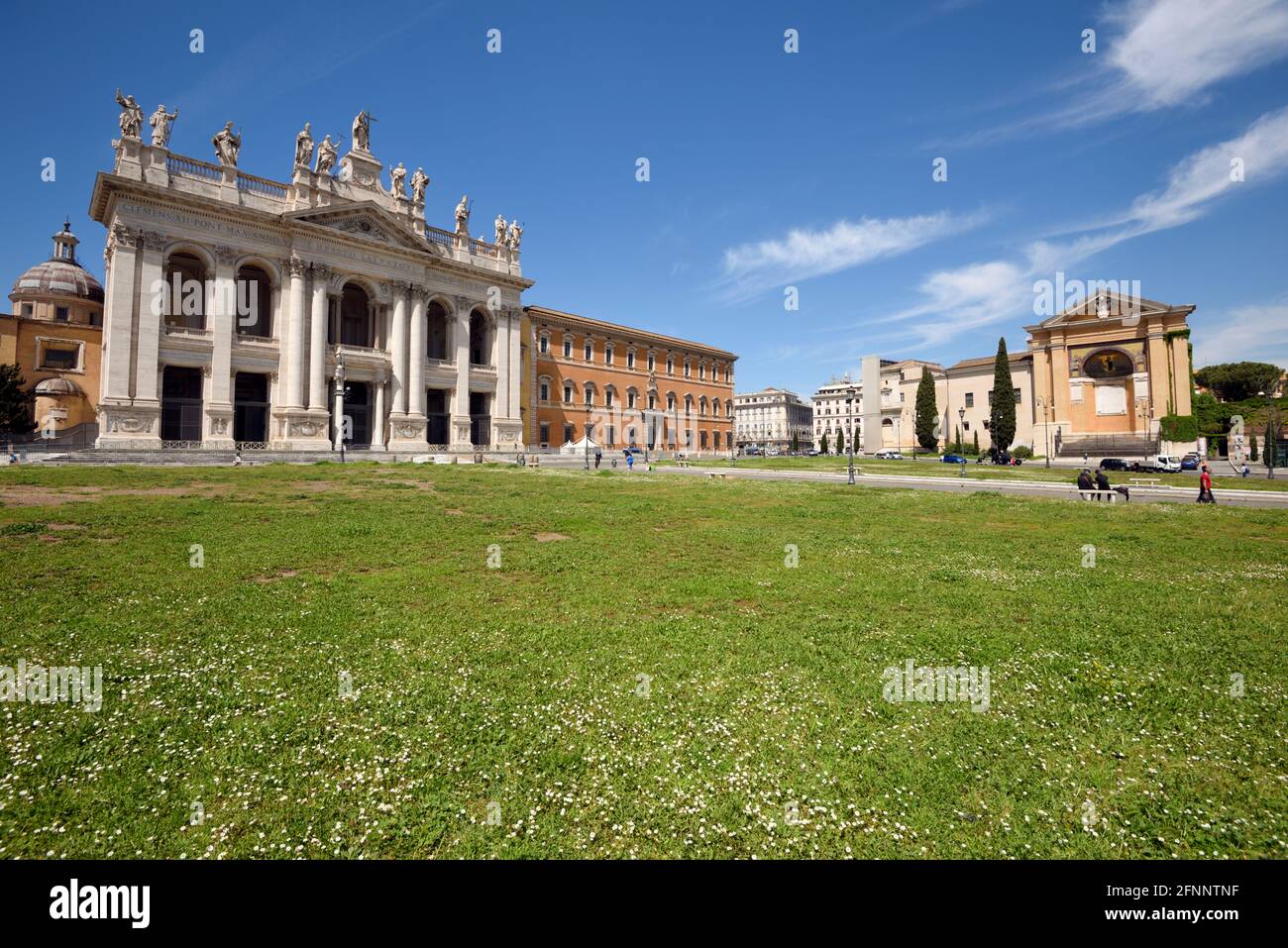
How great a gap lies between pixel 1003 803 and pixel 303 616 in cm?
731

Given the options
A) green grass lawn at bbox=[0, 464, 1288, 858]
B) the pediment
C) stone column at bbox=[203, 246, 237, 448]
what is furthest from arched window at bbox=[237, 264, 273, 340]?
green grass lawn at bbox=[0, 464, 1288, 858]

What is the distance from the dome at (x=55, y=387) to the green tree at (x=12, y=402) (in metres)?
1.59

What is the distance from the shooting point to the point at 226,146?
3847 cm

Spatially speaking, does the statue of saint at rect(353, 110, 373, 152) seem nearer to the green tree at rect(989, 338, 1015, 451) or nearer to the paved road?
the paved road

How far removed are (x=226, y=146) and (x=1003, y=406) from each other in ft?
239

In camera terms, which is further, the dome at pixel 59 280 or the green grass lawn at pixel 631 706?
the dome at pixel 59 280

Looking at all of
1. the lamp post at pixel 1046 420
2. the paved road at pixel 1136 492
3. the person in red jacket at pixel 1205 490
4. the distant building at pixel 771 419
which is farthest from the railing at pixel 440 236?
the distant building at pixel 771 419

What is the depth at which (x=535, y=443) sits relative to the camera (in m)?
60.1

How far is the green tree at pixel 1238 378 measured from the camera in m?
70.5

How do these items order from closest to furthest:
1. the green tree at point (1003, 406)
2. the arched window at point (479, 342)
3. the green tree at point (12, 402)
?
the green tree at point (12, 402) → the arched window at point (479, 342) → the green tree at point (1003, 406)

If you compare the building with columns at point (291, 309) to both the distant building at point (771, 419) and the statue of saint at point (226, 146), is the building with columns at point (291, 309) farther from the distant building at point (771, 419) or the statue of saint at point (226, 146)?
the distant building at point (771, 419)

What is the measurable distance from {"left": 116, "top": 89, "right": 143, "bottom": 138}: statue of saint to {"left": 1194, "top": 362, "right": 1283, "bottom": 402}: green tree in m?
111
